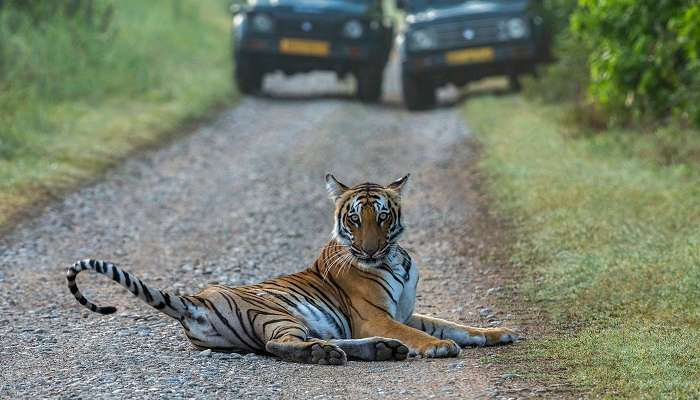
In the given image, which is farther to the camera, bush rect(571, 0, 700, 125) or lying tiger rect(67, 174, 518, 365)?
bush rect(571, 0, 700, 125)

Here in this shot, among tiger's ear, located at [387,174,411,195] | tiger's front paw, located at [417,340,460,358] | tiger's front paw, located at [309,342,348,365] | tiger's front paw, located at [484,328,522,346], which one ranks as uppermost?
tiger's ear, located at [387,174,411,195]

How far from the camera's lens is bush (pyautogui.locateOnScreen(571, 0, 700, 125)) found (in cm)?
1368

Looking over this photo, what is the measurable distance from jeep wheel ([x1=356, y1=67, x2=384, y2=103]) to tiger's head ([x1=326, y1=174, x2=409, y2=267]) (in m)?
15.1

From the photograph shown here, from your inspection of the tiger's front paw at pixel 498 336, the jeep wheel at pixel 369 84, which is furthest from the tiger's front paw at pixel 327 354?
the jeep wheel at pixel 369 84

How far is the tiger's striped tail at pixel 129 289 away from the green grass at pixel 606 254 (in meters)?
1.74

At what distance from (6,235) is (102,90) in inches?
364

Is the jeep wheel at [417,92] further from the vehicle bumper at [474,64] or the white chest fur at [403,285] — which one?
the white chest fur at [403,285]

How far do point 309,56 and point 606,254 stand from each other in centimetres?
1289

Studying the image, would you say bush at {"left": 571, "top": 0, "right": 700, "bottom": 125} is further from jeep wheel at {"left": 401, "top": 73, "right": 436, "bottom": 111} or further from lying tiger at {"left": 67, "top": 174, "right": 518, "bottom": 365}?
jeep wheel at {"left": 401, "top": 73, "right": 436, "bottom": 111}

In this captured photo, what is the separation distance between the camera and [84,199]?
13.4 m

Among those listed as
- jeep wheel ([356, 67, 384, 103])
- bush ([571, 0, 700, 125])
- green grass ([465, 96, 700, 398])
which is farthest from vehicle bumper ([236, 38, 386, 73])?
bush ([571, 0, 700, 125])

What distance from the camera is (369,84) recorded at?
22.8 m

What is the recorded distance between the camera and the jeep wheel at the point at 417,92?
21500mm

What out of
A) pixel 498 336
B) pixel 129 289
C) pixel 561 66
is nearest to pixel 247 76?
pixel 561 66
